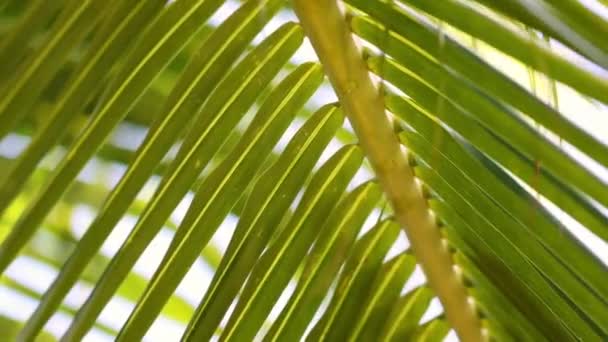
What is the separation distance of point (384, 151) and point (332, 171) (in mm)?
45

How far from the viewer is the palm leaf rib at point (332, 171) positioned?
531mm

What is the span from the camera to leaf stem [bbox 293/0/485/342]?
59 cm

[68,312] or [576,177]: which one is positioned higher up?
[68,312]

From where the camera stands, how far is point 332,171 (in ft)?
2.14

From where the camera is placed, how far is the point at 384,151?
0.63 metres

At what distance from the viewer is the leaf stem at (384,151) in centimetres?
59

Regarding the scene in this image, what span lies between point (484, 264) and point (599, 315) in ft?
0.34

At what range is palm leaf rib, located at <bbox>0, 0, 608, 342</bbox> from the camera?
1.74ft

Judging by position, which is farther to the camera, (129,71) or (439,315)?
(439,315)

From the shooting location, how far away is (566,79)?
16.0 inches

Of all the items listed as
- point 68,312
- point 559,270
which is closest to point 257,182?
point 559,270

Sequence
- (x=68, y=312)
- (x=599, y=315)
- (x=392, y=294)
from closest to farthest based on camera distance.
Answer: (x=599, y=315) < (x=392, y=294) < (x=68, y=312)

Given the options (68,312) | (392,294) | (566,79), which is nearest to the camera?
(566,79)

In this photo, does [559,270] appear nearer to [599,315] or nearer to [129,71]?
[599,315]
